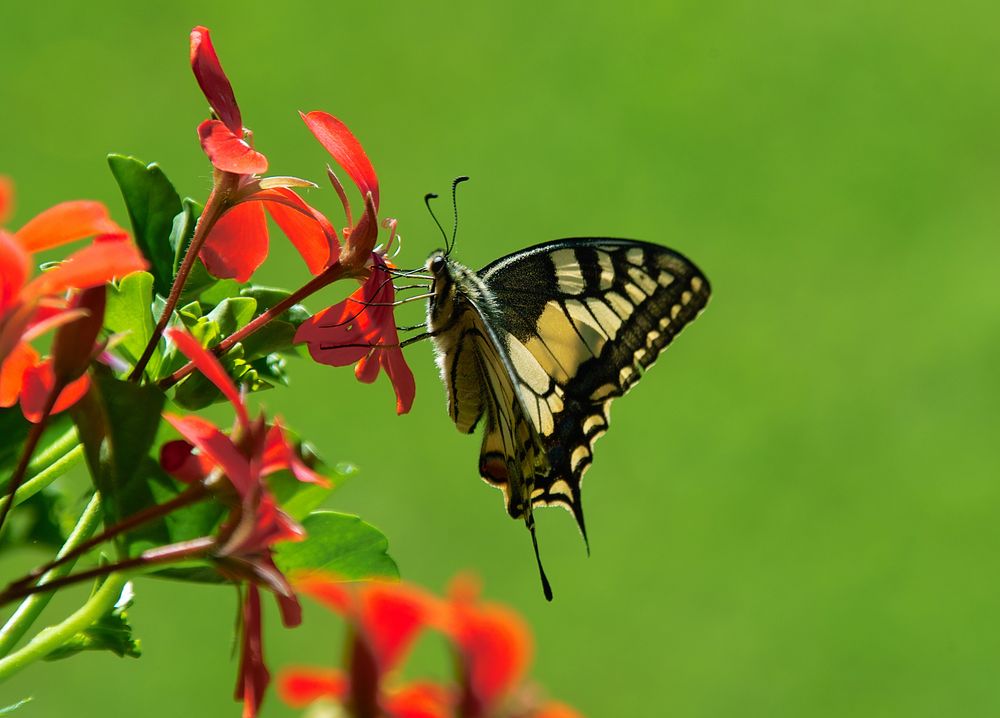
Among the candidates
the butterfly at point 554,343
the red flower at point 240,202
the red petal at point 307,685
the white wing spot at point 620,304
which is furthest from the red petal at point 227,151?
the white wing spot at point 620,304

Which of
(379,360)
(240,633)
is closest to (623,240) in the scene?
(379,360)

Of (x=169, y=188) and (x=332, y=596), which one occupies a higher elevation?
(x=169, y=188)

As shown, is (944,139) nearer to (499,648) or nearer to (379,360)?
(379,360)

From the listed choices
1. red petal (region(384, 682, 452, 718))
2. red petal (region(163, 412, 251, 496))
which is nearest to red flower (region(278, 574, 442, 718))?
red petal (region(384, 682, 452, 718))

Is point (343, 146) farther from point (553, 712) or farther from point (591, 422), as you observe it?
point (591, 422)

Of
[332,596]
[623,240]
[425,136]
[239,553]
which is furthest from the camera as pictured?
[425,136]

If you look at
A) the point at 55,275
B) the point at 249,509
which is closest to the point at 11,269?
the point at 55,275

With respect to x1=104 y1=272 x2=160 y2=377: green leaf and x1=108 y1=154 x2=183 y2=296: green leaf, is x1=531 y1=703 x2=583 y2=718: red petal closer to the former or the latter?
x1=104 y1=272 x2=160 y2=377: green leaf
